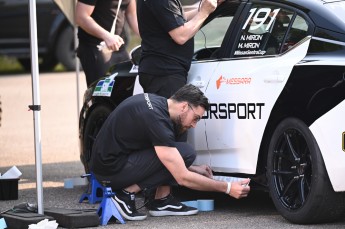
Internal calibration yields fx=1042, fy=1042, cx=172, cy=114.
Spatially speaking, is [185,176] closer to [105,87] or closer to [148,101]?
[148,101]

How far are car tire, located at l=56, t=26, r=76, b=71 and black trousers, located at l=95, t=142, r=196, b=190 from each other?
12.4 meters

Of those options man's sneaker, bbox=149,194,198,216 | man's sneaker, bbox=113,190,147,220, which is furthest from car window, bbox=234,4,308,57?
man's sneaker, bbox=113,190,147,220

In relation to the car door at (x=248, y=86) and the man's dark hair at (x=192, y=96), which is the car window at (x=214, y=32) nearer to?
the car door at (x=248, y=86)

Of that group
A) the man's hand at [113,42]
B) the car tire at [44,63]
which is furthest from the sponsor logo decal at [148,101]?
the car tire at [44,63]

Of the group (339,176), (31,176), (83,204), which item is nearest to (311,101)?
(339,176)

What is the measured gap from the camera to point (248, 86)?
6.84 metres

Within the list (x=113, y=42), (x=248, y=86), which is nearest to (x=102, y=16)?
(x=113, y=42)

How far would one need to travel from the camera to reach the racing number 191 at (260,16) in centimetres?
698

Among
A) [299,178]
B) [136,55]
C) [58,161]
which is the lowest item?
[58,161]

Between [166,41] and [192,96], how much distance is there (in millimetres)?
715

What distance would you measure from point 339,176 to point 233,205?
61.1 inches

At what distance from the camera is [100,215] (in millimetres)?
6922

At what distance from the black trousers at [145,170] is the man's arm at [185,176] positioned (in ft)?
0.48

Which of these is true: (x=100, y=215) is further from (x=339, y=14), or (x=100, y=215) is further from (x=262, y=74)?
(x=339, y=14)
